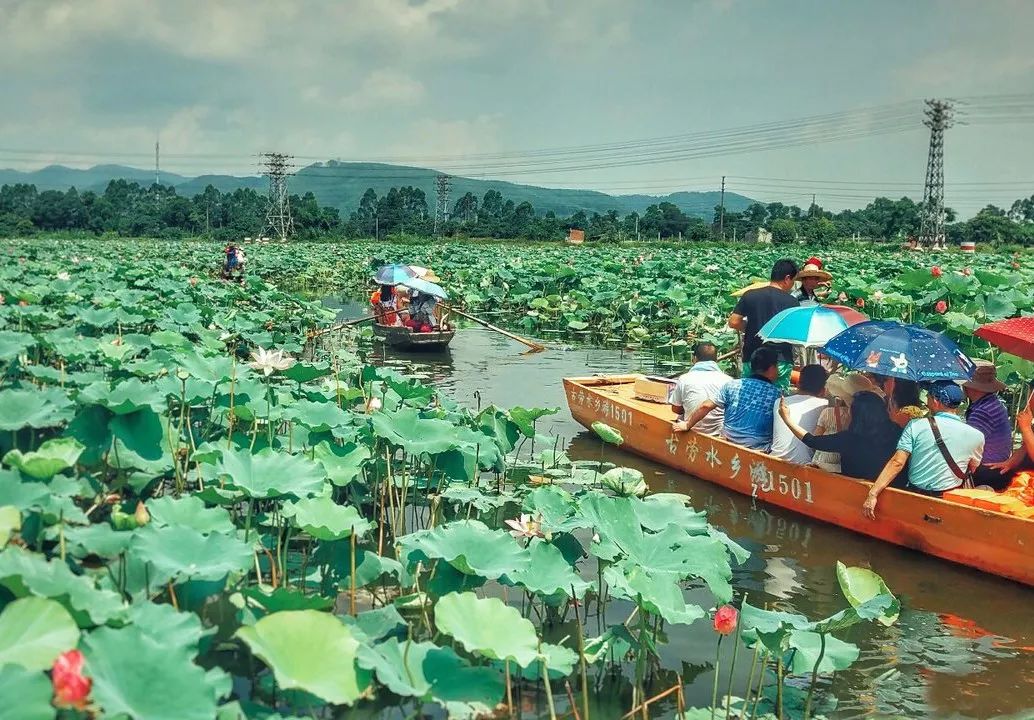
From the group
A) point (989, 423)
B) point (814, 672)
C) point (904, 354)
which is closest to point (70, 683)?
point (814, 672)

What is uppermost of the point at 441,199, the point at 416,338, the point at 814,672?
the point at 441,199

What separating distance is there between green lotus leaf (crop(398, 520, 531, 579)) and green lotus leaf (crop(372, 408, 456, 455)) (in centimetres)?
90

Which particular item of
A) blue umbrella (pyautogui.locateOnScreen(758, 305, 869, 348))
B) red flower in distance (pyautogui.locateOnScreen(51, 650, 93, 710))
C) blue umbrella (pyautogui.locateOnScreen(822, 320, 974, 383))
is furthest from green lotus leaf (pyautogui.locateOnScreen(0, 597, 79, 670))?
blue umbrella (pyautogui.locateOnScreen(758, 305, 869, 348))

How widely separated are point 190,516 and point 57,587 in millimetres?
600

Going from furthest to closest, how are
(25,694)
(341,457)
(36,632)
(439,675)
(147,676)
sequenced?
(341,457) → (439,675) → (36,632) → (147,676) → (25,694)

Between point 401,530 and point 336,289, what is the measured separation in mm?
20280

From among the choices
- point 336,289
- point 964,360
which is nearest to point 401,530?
point 964,360

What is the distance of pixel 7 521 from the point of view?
2475 mm

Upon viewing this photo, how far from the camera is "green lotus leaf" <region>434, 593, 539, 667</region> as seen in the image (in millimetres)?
2307

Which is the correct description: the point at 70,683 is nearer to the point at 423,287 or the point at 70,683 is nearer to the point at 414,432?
the point at 414,432

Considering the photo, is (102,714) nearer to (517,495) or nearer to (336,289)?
(517,495)

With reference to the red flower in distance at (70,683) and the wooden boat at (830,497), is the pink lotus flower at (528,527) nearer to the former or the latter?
the red flower in distance at (70,683)

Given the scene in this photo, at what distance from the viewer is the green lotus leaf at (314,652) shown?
2.03 metres

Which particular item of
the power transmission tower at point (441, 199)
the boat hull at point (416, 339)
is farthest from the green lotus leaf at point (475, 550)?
the power transmission tower at point (441, 199)
